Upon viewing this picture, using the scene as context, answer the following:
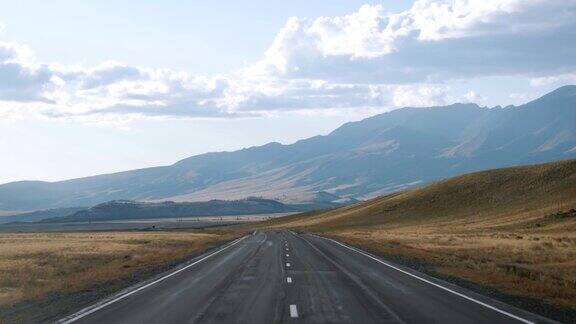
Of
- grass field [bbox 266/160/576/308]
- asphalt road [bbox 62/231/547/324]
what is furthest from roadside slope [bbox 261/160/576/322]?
asphalt road [bbox 62/231/547/324]

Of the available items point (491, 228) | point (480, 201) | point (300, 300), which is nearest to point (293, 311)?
point (300, 300)

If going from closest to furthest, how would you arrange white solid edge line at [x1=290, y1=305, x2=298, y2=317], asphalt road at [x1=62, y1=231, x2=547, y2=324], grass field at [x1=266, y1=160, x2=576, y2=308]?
asphalt road at [x1=62, y1=231, x2=547, y2=324] → white solid edge line at [x1=290, y1=305, x2=298, y2=317] → grass field at [x1=266, y1=160, x2=576, y2=308]

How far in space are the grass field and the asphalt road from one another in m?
2.69

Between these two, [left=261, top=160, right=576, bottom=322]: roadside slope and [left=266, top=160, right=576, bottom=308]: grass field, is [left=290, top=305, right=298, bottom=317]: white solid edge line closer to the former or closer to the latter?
[left=261, top=160, right=576, bottom=322]: roadside slope

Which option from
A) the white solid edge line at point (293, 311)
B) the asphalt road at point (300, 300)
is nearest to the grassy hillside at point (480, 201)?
the asphalt road at point (300, 300)

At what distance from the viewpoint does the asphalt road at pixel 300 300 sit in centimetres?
1648

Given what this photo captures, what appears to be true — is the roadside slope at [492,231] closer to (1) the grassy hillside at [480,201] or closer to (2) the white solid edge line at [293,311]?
(1) the grassy hillside at [480,201]

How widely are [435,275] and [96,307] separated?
13.9m

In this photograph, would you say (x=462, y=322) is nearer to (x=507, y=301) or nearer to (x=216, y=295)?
(x=507, y=301)

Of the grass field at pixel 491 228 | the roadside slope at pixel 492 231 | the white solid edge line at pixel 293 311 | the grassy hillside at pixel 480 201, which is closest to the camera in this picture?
the white solid edge line at pixel 293 311

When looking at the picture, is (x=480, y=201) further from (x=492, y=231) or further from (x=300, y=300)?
(x=300, y=300)

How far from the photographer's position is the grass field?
28.0m

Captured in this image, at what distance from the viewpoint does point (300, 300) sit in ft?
65.0

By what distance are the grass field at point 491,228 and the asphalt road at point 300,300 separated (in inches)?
106
